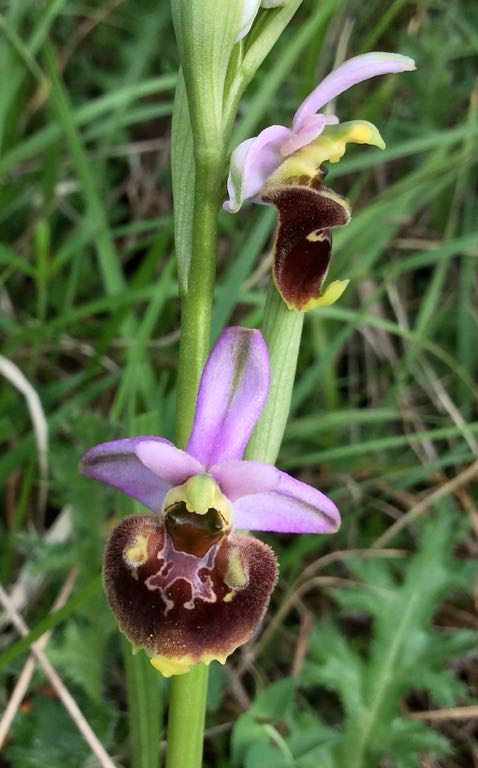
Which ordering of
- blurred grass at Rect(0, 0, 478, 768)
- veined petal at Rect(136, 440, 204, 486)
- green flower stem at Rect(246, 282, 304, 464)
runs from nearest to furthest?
veined petal at Rect(136, 440, 204, 486) < green flower stem at Rect(246, 282, 304, 464) < blurred grass at Rect(0, 0, 478, 768)

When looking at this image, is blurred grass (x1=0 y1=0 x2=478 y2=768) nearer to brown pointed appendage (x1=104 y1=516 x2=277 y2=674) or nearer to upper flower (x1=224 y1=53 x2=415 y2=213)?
brown pointed appendage (x1=104 y1=516 x2=277 y2=674)

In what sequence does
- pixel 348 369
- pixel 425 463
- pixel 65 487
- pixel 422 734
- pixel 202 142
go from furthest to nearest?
1. pixel 348 369
2. pixel 425 463
3. pixel 65 487
4. pixel 422 734
5. pixel 202 142

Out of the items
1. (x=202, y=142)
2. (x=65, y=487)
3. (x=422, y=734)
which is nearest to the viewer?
(x=202, y=142)

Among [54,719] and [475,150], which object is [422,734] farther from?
[475,150]

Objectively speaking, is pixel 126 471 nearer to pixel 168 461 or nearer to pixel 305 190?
pixel 168 461

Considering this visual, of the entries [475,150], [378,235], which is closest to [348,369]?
[378,235]

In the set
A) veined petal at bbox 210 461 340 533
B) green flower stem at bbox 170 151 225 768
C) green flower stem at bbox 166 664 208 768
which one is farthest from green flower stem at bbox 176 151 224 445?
green flower stem at bbox 166 664 208 768
